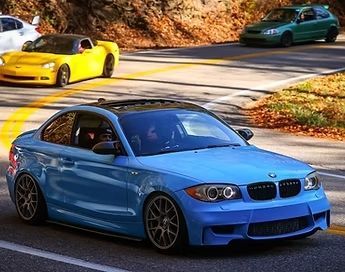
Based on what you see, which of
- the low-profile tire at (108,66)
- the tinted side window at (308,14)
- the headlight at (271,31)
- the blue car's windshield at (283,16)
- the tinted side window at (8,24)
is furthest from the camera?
the tinted side window at (308,14)

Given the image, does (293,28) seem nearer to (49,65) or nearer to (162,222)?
(49,65)

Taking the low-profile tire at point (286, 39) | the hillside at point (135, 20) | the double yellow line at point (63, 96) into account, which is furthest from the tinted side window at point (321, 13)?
the hillside at point (135, 20)

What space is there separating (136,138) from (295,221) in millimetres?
1805

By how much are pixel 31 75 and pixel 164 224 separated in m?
16.4

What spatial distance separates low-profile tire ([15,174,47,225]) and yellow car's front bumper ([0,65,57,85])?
1433cm

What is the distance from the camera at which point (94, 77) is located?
87.1 feet

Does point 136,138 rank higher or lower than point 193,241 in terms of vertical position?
higher

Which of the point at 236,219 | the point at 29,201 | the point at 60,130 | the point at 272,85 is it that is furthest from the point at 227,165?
the point at 272,85

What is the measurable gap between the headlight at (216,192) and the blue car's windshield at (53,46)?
1765 centimetres

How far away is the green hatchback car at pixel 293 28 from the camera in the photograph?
116 ft

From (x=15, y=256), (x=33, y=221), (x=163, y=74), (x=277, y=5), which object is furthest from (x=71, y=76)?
(x=277, y=5)

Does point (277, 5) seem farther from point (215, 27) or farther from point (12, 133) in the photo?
point (12, 133)

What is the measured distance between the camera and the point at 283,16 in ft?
121

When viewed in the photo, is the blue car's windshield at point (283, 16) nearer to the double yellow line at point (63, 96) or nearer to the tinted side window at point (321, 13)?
the tinted side window at point (321, 13)
